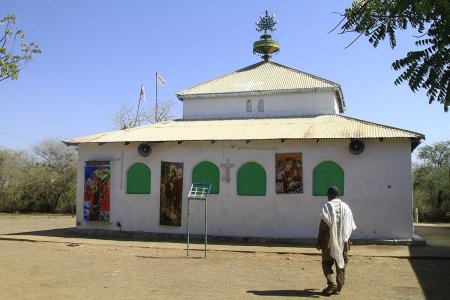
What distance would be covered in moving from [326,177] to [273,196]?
211 centimetres

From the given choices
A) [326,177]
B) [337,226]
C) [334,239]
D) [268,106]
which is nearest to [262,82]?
[268,106]

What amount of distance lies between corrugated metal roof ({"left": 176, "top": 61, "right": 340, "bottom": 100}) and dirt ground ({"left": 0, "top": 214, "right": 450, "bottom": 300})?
28.5 ft

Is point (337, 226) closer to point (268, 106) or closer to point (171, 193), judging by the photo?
point (171, 193)

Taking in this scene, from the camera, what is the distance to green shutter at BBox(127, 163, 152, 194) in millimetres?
16656

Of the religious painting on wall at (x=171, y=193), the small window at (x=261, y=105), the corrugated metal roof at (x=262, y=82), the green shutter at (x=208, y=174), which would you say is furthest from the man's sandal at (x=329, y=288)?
the small window at (x=261, y=105)

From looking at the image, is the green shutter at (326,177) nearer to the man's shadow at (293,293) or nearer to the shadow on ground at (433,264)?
the shadow on ground at (433,264)

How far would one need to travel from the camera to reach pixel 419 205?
26.7 meters

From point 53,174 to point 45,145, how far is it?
1249 cm

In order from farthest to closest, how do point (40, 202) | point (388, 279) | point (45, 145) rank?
point (45, 145) < point (40, 202) < point (388, 279)

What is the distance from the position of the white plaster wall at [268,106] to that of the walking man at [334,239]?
11.5m

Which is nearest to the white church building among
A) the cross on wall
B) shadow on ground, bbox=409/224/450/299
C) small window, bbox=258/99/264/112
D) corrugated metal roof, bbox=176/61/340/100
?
the cross on wall

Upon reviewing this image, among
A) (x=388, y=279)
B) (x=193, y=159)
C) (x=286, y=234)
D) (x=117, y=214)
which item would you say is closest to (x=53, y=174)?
(x=117, y=214)

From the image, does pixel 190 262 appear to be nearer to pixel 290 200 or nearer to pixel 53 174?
pixel 290 200

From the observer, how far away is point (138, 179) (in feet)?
55.1
